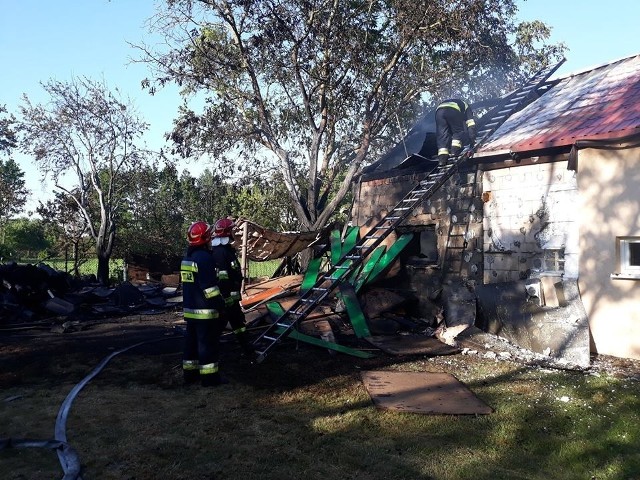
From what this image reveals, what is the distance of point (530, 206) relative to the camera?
25.7ft

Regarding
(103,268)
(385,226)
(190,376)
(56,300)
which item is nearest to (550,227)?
(385,226)

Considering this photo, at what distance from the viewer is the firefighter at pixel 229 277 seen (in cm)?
677

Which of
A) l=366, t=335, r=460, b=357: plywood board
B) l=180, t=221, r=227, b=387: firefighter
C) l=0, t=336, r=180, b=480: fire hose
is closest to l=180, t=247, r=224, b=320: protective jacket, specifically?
l=180, t=221, r=227, b=387: firefighter

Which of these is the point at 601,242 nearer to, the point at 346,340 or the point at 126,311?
the point at 346,340

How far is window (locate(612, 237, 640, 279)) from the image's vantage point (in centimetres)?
665

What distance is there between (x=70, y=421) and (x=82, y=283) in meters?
11.0

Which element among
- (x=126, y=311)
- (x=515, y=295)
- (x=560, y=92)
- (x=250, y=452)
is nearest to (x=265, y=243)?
(x=126, y=311)

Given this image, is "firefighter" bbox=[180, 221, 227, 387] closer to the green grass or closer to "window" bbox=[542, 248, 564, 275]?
the green grass

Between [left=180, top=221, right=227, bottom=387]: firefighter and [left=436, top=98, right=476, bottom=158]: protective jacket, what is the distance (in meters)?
5.05

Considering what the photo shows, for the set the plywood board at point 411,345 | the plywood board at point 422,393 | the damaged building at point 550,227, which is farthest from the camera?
the plywood board at point 411,345

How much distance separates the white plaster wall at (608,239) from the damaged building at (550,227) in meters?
0.01

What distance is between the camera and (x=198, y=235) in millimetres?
6000

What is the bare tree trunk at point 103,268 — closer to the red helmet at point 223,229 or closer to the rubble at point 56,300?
the rubble at point 56,300

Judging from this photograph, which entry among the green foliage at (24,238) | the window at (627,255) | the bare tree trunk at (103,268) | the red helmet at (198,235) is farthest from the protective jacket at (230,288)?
the green foliage at (24,238)
